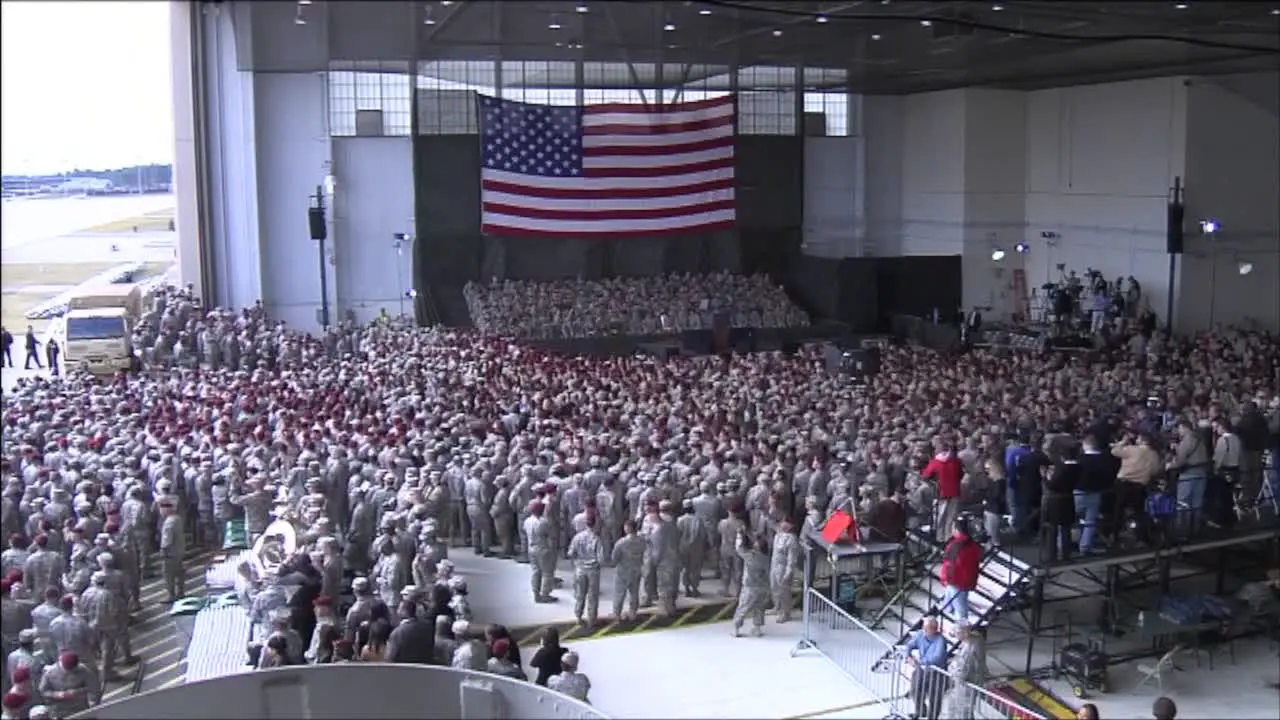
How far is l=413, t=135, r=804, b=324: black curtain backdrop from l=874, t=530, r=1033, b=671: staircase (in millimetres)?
19862

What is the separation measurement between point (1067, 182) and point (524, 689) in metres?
30.5

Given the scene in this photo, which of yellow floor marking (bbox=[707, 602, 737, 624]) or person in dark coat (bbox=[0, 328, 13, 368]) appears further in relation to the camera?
yellow floor marking (bbox=[707, 602, 737, 624])

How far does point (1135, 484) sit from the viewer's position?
10.9 metres

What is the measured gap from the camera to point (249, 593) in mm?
10188

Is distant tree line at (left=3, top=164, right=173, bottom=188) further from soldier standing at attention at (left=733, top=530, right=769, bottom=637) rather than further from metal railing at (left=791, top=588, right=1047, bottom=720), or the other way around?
metal railing at (left=791, top=588, right=1047, bottom=720)

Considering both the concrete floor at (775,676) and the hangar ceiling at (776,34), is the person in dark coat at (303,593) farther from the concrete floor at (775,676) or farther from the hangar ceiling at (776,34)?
the hangar ceiling at (776,34)

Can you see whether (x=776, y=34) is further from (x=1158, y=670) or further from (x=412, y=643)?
(x=412, y=643)

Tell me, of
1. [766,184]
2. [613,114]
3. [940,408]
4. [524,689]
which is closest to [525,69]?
[613,114]

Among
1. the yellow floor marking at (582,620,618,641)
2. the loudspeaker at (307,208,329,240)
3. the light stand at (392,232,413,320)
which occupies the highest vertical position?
the loudspeaker at (307,208,329,240)

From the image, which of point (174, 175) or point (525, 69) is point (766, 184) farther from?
point (174, 175)

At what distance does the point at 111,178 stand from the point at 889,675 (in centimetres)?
713

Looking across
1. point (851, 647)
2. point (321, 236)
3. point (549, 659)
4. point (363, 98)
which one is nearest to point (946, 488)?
point (851, 647)

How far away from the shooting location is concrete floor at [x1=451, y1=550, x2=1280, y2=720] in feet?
31.8

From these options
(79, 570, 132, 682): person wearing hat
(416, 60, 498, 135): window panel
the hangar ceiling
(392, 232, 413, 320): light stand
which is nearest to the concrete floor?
(79, 570, 132, 682): person wearing hat
